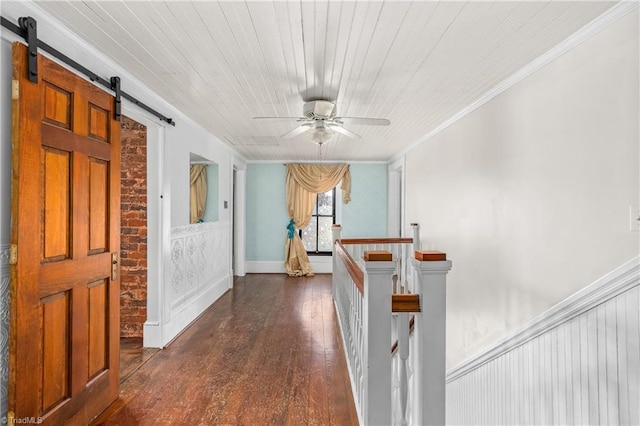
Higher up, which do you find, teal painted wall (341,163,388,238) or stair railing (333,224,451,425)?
teal painted wall (341,163,388,238)

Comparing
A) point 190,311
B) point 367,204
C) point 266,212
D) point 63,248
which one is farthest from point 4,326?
point 367,204

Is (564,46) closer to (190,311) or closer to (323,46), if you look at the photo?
(323,46)

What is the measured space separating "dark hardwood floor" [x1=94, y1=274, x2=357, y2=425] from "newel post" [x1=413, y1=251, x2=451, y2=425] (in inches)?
39.9

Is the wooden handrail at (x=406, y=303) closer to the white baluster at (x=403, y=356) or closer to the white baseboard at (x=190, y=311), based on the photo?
the white baluster at (x=403, y=356)

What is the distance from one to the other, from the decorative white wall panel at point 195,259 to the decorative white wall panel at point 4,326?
1.91 m

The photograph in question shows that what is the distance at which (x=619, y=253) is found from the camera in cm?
186

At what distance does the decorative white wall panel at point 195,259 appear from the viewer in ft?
12.7

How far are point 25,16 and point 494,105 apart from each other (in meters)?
3.29

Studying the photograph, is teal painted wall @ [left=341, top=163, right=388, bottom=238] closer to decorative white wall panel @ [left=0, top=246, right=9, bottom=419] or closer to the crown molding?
the crown molding

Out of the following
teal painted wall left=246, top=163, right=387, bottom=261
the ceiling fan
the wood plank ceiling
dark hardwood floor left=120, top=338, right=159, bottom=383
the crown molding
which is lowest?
dark hardwood floor left=120, top=338, right=159, bottom=383

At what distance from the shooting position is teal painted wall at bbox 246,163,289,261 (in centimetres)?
748

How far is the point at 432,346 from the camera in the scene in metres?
1.44

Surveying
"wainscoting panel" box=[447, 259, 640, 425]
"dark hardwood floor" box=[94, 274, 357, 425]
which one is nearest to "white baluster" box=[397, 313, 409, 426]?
"dark hardwood floor" box=[94, 274, 357, 425]

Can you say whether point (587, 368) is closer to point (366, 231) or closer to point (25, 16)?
point (25, 16)
